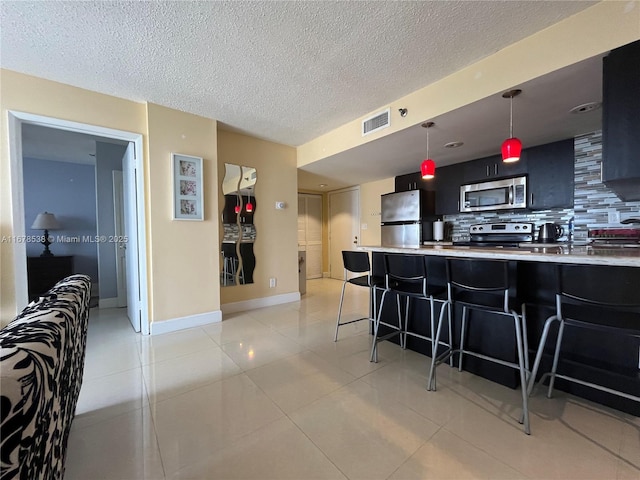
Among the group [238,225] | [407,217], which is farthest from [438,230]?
[238,225]

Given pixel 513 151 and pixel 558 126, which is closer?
pixel 513 151

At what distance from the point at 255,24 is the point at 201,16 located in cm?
34

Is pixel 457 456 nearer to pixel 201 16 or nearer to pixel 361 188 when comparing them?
pixel 201 16

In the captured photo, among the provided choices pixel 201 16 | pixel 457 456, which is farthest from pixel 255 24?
pixel 457 456

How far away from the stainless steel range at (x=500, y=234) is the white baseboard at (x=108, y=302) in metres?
5.58

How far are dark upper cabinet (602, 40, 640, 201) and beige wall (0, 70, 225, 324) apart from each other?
3.57 m

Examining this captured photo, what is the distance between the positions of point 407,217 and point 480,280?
2.88 metres

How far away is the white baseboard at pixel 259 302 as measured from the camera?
12.4 ft

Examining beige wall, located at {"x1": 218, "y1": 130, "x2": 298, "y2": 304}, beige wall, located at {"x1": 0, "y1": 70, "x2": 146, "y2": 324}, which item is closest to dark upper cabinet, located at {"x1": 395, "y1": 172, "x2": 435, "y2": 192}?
beige wall, located at {"x1": 218, "y1": 130, "x2": 298, "y2": 304}

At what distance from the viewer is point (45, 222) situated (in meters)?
4.07

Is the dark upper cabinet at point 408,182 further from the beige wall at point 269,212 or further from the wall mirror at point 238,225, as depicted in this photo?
the wall mirror at point 238,225

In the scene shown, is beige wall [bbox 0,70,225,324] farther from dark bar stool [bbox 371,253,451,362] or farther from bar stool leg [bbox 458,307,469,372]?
bar stool leg [bbox 458,307,469,372]

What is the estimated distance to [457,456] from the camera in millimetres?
1319

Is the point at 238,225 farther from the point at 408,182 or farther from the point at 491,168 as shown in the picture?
the point at 491,168
